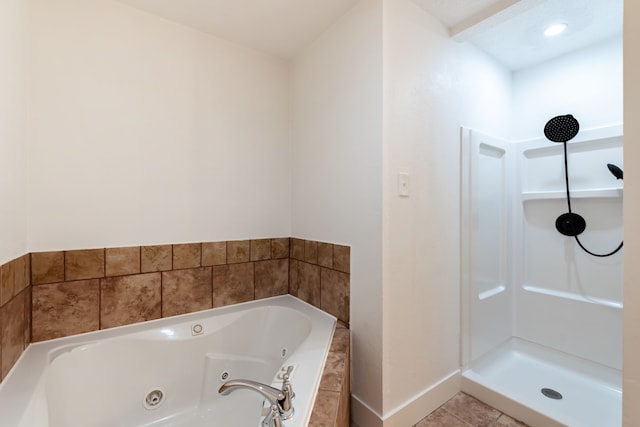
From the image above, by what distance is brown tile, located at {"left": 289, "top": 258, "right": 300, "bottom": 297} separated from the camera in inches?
81.5

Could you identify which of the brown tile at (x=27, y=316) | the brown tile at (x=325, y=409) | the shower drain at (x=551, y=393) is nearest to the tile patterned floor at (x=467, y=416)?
the shower drain at (x=551, y=393)

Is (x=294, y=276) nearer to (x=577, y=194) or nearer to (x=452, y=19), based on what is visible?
(x=452, y=19)

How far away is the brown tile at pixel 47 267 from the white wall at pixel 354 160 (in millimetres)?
1367

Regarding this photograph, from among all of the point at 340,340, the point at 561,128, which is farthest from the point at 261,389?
the point at 561,128

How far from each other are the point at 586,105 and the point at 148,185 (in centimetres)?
294

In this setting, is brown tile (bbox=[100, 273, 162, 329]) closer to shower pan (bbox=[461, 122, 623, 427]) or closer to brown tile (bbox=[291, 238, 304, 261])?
brown tile (bbox=[291, 238, 304, 261])

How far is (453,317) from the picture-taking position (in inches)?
70.0

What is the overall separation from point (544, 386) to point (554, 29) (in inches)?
90.2

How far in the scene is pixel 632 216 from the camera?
0.97m

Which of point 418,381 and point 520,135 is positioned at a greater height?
point 520,135

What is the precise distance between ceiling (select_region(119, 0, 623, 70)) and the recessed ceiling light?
1.2 inches

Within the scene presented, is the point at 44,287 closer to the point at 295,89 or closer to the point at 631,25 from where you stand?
the point at 295,89

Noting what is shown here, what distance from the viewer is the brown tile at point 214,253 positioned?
182 cm

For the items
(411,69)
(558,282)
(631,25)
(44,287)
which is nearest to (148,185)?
(44,287)
